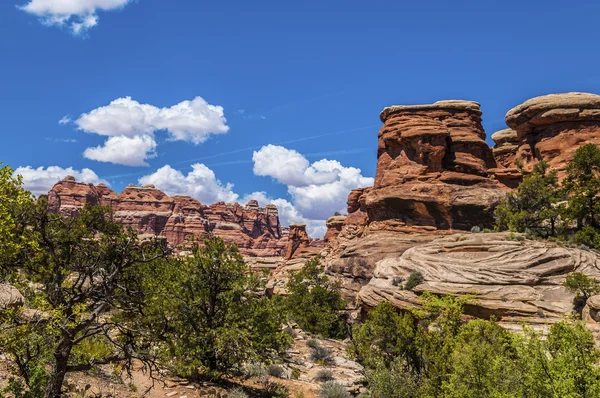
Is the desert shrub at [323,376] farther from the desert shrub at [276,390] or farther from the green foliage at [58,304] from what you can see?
the green foliage at [58,304]

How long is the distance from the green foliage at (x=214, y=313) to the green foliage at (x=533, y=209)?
2896 centimetres

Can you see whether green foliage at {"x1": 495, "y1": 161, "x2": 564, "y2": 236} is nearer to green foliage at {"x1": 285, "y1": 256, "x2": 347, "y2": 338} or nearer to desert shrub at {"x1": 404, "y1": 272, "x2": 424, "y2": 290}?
desert shrub at {"x1": 404, "y1": 272, "x2": 424, "y2": 290}

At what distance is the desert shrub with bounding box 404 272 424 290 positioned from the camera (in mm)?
29906

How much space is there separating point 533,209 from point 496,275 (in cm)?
1598

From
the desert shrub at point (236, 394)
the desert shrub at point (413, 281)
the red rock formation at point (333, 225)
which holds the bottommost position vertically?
the desert shrub at point (236, 394)

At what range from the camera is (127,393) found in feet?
42.1

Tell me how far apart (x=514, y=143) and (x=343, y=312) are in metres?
51.5

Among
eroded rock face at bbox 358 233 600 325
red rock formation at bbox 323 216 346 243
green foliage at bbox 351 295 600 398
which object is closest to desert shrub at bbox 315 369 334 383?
green foliage at bbox 351 295 600 398

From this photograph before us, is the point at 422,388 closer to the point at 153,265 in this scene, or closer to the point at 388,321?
the point at 388,321

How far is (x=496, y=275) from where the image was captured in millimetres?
27984

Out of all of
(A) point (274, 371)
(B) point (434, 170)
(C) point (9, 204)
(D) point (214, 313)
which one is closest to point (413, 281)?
(A) point (274, 371)

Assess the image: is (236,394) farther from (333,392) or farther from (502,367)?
(502,367)

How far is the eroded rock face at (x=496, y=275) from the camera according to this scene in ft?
82.9

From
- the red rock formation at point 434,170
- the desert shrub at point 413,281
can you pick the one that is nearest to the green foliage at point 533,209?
the red rock formation at point 434,170
